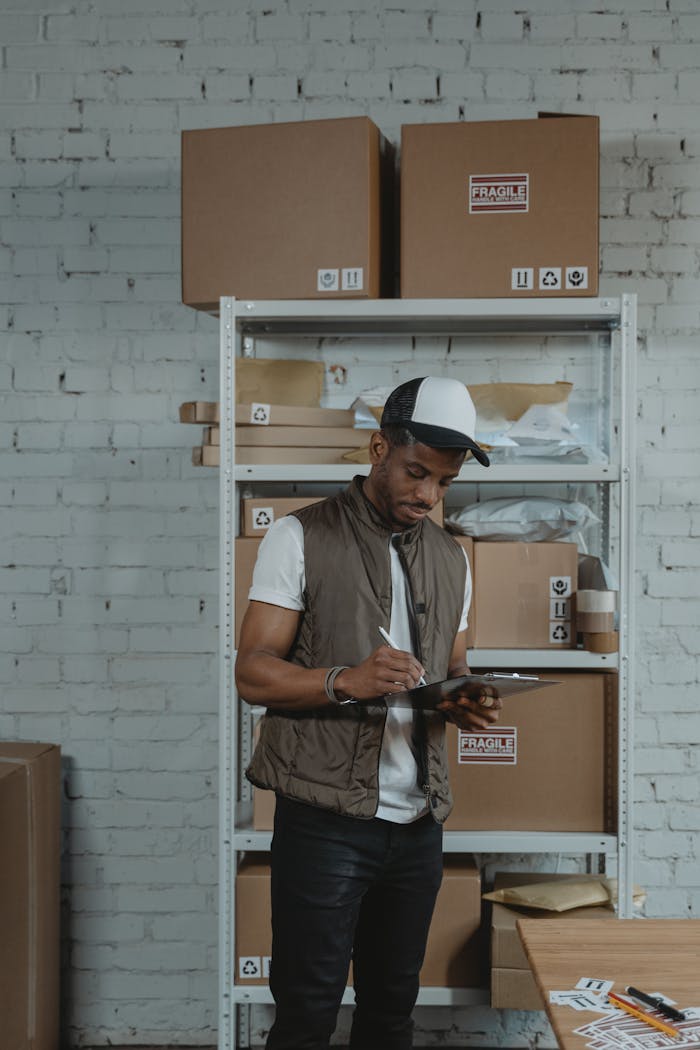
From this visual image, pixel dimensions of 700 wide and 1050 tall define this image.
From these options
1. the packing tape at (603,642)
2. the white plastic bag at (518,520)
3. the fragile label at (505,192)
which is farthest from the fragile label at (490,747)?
the fragile label at (505,192)

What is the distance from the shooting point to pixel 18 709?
2959 millimetres

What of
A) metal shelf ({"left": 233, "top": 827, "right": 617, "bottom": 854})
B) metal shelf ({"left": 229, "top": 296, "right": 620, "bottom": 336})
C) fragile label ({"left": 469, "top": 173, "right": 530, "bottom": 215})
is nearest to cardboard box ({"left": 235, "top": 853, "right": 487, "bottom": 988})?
metal shelf ({"left": 233, "top": 827, "right": 617, "bottom": 854})

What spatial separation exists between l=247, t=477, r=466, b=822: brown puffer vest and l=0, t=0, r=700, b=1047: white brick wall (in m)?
1.14

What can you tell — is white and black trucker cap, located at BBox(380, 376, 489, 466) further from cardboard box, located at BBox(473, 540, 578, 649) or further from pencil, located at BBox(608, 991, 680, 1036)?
pencil, located at BBox(608, 991, 680, 1036)

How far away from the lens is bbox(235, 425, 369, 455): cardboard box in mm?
2504

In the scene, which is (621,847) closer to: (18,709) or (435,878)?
(435,878)

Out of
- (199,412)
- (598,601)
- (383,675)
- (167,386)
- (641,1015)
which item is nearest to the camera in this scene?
(641,1015)

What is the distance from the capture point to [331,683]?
1722 millimetres

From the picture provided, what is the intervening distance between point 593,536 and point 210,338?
4.11ft

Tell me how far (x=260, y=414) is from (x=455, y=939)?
1.39m

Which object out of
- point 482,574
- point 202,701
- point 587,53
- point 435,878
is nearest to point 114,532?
point 202,701

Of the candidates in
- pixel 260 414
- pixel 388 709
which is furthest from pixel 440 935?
pixel 260 414

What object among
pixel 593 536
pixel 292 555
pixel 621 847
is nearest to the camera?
pixel 292 555

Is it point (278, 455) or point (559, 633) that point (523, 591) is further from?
point (278, 455)
